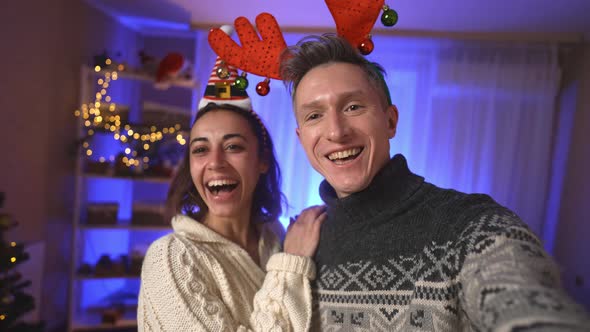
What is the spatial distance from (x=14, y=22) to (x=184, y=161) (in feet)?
6.74

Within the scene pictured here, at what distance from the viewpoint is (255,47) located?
4.30 ft

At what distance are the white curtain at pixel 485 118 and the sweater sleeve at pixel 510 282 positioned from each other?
3108 mm

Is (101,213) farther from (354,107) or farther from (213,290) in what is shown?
(354,107)

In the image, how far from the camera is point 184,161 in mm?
1560

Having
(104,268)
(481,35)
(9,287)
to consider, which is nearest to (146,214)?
(104,268)

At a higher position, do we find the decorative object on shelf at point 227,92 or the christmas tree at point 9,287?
the decorative object on shelf at point 227,92

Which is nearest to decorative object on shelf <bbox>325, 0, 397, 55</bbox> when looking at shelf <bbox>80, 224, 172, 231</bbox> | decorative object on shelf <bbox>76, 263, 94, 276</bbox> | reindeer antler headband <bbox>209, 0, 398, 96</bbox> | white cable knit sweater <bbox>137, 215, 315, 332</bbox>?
reindeer antler headband <bbox>209, 0, 398, 96</bbox>

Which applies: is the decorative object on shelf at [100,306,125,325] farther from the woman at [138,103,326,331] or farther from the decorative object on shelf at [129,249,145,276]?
the woman at [138,103,326,331]

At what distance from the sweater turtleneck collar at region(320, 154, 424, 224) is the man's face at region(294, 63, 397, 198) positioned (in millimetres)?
21

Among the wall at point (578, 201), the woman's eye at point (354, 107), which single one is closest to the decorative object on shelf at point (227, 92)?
the woman's eye at point (354, 107)

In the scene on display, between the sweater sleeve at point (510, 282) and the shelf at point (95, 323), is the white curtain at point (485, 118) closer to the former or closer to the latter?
the shelf at point (95, 323)

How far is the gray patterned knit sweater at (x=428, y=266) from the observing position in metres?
0.54

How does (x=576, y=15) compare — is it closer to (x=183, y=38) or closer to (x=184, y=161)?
(x=184, y=161)

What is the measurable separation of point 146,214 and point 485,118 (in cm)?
326
